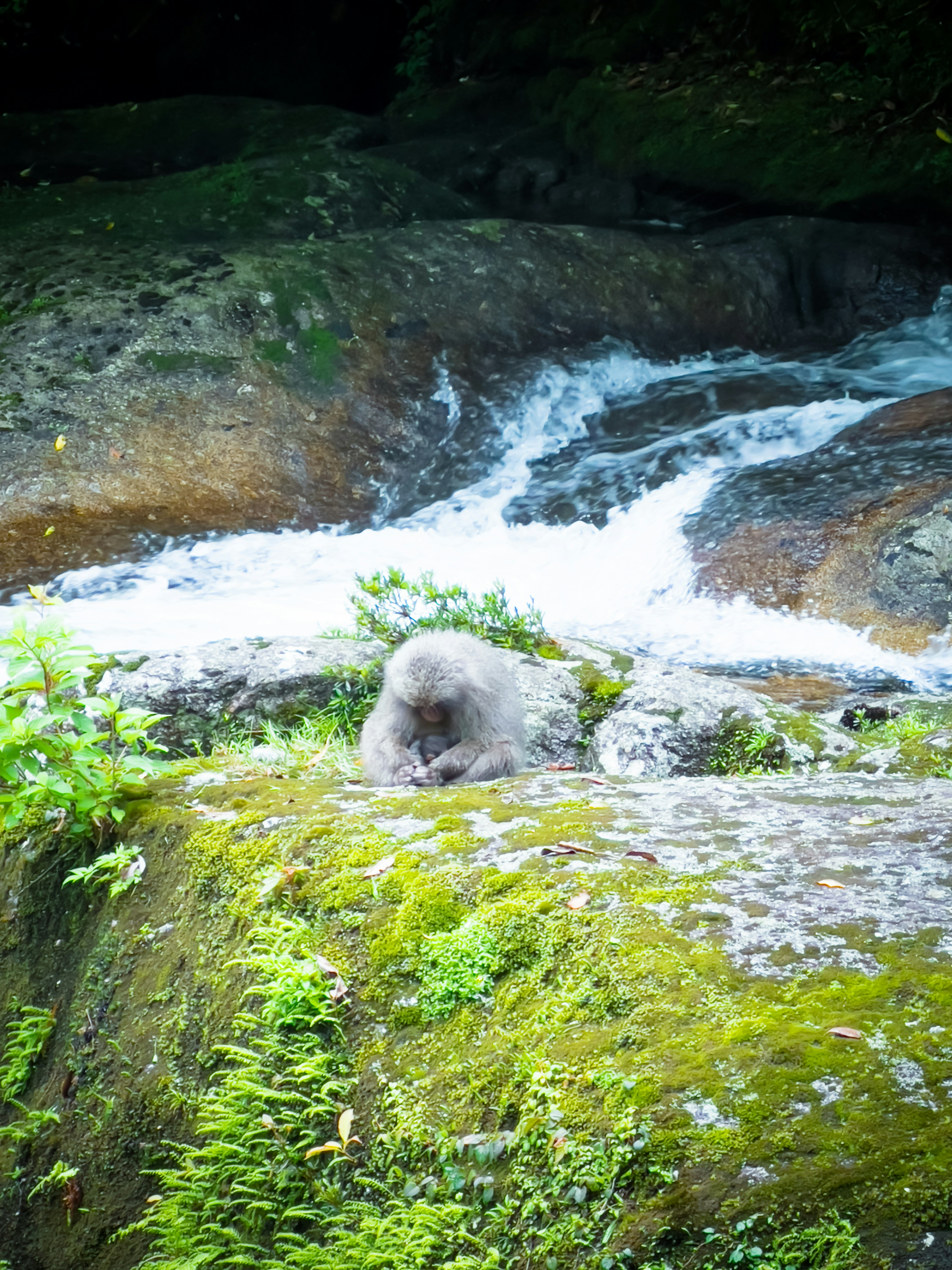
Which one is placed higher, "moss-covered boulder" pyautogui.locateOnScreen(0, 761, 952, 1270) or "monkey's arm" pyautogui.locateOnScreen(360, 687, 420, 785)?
"moss-covered boulder" pyautogui.locateOnScreen(0, 761, 952, 1270)

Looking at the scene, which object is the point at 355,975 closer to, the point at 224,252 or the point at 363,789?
the point at 363,789

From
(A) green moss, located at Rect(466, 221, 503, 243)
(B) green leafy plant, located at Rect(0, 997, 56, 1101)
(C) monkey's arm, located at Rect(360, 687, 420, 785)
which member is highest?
(A) green moss, located at Rect(466, 221, 503, 243)

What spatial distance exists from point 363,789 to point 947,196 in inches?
550

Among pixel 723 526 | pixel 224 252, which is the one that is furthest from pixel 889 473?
pixel 224 252

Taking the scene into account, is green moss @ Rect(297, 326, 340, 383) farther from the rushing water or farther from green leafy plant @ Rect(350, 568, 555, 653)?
green leafy plant @ Rect(350, 568, 555, 653)

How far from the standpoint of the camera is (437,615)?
7457 mm

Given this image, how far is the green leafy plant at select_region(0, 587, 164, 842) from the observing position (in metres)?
3.79

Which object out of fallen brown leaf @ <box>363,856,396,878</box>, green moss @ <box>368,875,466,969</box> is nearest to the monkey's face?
fallen brown leaf @ <box>363,856,396,878</box>

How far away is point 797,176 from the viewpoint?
15086 millimetres

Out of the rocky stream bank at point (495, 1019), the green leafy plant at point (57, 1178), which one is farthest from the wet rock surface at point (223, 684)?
the green leafy plant at point (57, 1178)

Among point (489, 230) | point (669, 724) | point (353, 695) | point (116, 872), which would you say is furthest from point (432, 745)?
point (489, 230)

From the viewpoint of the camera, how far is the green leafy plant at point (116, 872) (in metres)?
3.94

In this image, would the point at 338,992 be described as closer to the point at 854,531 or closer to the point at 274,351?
the point at 854,531

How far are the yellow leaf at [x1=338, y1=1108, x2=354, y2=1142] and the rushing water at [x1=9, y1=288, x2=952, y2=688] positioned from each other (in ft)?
21.3
